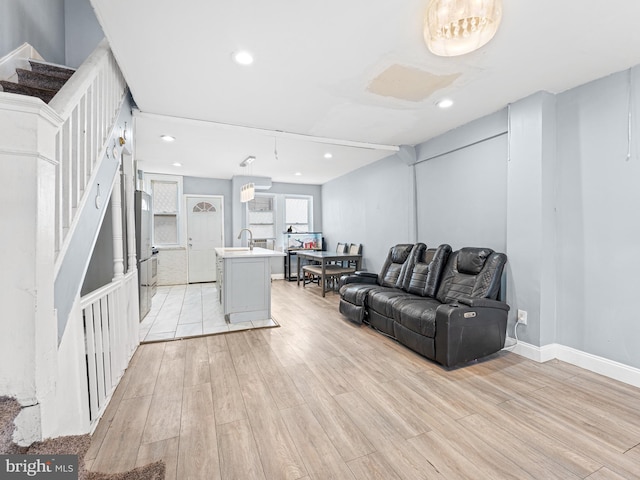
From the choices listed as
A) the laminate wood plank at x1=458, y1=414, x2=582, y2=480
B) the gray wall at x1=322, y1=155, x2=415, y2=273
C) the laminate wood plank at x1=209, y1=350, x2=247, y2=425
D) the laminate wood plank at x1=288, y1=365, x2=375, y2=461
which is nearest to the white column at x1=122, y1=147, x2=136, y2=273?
the laminate wood plank at x1=209, y1=350, x2=247, y2=425

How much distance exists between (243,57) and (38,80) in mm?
1744

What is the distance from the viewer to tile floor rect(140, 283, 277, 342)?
3385 mm

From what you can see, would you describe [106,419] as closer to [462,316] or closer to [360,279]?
[462,316]

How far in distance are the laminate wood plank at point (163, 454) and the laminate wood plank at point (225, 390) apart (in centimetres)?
29

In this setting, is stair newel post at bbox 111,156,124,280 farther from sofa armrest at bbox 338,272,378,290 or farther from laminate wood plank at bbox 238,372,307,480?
sofa armrest at bbox 338,272,378,290

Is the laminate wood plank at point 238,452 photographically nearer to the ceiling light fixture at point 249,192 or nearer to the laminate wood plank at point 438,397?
the laminate wood plank at point 438,397

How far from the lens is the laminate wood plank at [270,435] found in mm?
1435

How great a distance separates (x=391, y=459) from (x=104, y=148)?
272 cm

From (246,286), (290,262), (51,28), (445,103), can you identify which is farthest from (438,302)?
(51,28)

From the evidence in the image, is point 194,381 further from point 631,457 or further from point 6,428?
point 631,457

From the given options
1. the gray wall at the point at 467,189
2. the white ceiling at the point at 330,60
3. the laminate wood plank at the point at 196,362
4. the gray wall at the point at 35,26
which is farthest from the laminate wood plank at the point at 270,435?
the gray wall at the point at 35,26

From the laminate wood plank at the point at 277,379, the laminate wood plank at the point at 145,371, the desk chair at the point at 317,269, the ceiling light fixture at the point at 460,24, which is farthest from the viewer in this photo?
the desk chair at the point at 317,269

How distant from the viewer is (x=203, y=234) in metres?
6.77

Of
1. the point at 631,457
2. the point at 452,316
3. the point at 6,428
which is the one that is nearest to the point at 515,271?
the point at 452,316
